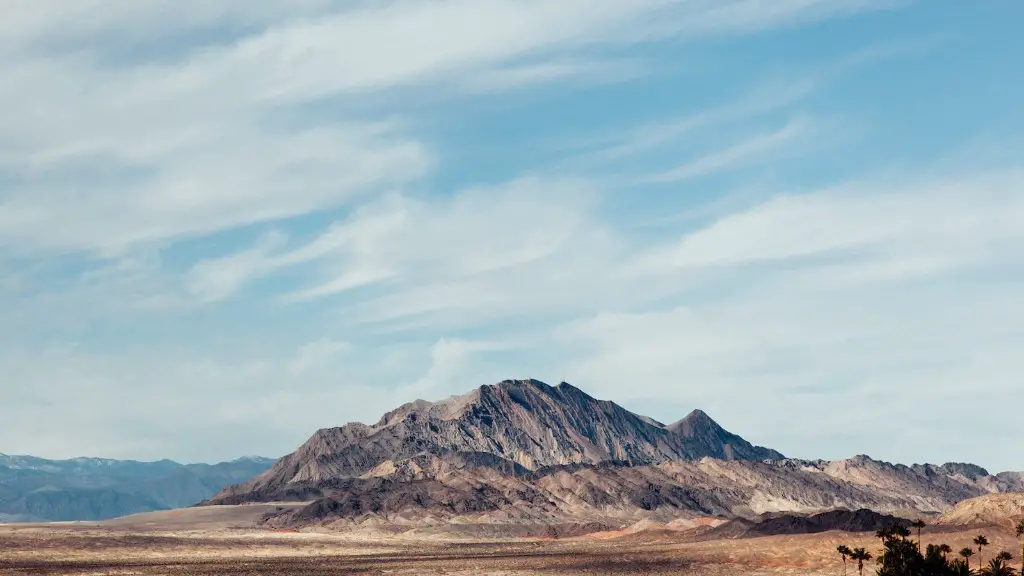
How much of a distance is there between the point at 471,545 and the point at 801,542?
63.6 meters

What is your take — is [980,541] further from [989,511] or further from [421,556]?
[421,556]

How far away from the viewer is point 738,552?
120688mm

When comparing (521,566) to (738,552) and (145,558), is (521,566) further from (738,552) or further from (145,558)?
(145,558)

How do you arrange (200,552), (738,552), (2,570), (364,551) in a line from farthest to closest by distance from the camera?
(364,551), (200,552), (738,552), (2,570)

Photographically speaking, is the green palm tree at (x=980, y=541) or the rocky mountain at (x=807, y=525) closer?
the green palm tree at (x=980, y=541)

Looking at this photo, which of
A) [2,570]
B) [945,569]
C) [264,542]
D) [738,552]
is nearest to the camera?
[945,569]

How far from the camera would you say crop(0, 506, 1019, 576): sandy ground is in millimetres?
106038

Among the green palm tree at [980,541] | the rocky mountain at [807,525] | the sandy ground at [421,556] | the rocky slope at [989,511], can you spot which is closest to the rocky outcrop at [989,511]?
the rocky slope at [989,511]

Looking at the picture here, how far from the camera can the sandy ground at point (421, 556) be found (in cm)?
10604

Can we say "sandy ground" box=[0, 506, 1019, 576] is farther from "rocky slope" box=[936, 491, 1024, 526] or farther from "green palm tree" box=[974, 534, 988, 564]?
"rocky slope" box=[936, 491, 1024, 526]

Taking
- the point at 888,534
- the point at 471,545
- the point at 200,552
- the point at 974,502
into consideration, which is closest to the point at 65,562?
the point at 200,552

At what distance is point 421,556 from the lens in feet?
439

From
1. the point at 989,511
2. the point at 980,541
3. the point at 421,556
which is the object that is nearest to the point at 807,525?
the point at 989,511

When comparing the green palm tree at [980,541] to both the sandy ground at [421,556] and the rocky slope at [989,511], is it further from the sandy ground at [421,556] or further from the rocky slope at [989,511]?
the rocky slope at [989,511]
